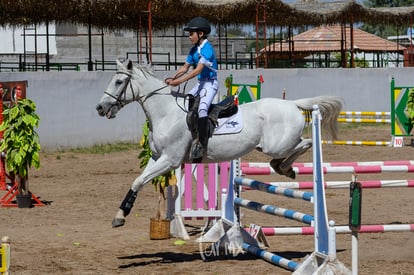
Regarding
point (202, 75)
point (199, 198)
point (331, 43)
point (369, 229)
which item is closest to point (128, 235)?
point (199, 198)

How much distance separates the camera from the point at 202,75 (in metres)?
9.10

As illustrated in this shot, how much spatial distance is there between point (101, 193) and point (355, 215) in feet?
26.3

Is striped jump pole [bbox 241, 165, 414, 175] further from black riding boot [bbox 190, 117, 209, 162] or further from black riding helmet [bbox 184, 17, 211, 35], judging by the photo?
black riding helmet [bbox 184, 17, 211, 35]

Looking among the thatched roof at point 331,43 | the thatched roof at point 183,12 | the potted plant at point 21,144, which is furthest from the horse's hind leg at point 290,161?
the thatched roof at point 331,43

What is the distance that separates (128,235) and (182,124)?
2059mm

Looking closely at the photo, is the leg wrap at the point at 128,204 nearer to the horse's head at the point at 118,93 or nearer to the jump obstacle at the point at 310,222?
the horse's head at the point at 118,93

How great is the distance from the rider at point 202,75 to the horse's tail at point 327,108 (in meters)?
1.07

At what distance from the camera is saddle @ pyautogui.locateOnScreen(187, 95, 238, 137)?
8922mm

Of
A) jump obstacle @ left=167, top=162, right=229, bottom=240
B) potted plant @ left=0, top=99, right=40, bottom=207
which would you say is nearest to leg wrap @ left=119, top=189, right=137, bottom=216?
jump obstacle @ left=167, top=162, right=229, bottom=240

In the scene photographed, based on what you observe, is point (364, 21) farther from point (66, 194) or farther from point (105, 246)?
point (105, 246)

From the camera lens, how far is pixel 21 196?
42.2 ft

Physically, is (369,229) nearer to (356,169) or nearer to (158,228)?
(356,169)

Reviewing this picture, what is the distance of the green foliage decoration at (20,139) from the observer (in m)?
12.9

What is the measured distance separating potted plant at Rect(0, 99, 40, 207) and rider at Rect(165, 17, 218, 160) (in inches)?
179
